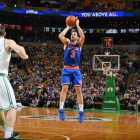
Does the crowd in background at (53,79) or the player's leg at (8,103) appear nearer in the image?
the player's leg at (8,103)

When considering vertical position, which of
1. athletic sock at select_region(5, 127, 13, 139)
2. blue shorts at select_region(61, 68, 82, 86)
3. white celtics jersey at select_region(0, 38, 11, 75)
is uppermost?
white celtics jersey at select_region(0, 38, 11, 75)

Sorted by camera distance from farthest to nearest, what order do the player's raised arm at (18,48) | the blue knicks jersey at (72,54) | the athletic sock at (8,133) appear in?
the blue knicks jersey at (72,54) < the athletic sock at (8,133) < the player's raised arm at (18,48)

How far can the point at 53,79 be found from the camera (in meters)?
27.2

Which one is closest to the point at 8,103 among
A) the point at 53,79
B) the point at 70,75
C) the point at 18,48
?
the point at 18,48

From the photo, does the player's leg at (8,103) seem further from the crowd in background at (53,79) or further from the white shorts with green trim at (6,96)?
the crowd in background at (53,79)

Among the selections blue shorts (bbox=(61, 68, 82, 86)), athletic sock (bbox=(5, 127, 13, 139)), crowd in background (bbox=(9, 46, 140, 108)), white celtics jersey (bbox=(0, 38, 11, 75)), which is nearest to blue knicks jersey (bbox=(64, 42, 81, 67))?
blue shorts (bbox=(61, 68, 82, 86))

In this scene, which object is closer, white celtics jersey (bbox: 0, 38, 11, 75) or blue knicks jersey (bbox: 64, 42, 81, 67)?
white celtics jersey (bbox: 0, 38, 11, 75)

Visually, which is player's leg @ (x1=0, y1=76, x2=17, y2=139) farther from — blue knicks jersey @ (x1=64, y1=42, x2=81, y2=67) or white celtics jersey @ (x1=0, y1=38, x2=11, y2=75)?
blue knicks jersey @ (x1=64, y1=42, x2=81, y2=67)

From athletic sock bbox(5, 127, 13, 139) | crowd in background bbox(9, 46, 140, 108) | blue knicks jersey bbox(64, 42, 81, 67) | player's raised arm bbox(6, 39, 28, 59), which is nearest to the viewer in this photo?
player's raised arm bbox(6, 39, 28, 59)

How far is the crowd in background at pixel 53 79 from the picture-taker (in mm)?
22031

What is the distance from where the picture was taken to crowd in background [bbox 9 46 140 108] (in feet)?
72.3

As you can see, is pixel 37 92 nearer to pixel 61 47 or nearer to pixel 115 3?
pixel 61 47

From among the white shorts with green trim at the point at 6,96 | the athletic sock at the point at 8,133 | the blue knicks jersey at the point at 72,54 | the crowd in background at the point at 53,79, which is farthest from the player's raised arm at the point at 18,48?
the crowd in background at the point at 53,79

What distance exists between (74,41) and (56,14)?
94.0 feet
